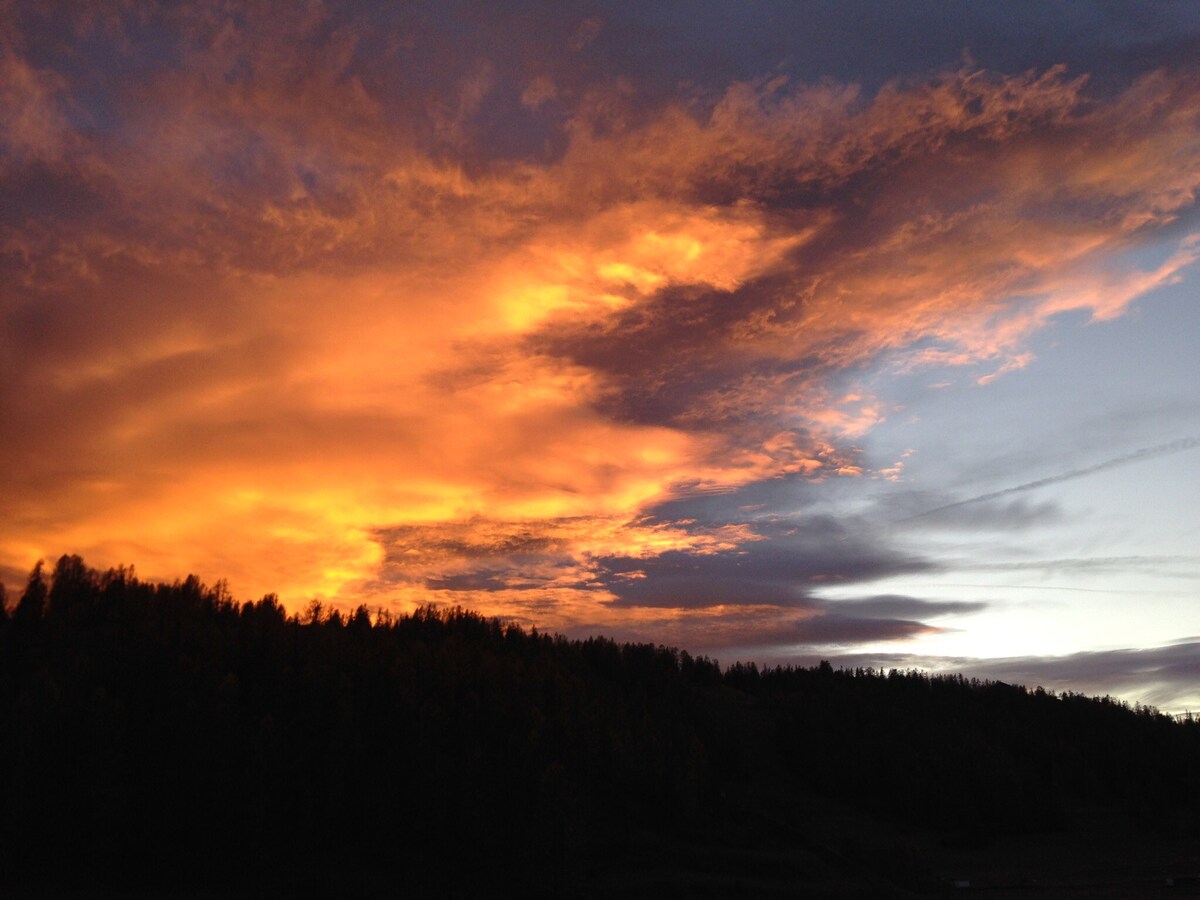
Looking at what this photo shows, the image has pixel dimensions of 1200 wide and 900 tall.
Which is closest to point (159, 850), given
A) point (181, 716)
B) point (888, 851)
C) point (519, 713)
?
point (181, 716)

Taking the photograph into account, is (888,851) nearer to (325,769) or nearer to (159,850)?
(325,769)

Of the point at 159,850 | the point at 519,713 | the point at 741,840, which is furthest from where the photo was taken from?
the point at 519,713

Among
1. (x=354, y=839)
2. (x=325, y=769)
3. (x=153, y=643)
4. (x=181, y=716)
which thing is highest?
(x=153, y=643)

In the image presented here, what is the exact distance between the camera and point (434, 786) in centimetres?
10394

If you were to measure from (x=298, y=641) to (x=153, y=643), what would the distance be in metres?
19.5

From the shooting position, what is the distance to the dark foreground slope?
90812 mm

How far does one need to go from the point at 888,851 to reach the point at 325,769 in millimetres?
65537

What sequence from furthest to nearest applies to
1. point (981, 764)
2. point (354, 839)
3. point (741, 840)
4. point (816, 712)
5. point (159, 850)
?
1. point (816, 712)
2. point (981, 764)
3. point (741, 840)
4. point (354, 839)
5. point (159, 850)

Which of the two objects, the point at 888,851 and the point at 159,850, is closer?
the point at 159,850

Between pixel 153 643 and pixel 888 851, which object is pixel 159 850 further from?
pixel 888 851

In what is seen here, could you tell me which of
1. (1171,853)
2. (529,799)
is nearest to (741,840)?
(529,799)

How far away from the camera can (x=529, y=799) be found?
10050 centimetres

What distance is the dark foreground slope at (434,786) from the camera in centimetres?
9081

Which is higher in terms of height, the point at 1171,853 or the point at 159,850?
the point at 159,850
